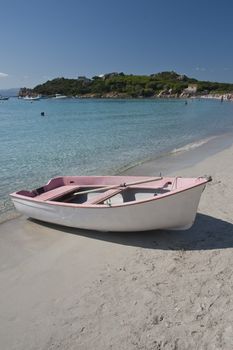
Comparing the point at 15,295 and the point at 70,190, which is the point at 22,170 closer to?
the point at 70,190

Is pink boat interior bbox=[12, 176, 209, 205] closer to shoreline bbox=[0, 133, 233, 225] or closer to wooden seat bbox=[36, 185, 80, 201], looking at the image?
wooden seat bbox=[36, 185, 80, 201]

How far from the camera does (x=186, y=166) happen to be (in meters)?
13.6

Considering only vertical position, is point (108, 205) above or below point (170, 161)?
above

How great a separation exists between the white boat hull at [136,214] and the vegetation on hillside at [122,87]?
149 m

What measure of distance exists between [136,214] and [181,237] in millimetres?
1062

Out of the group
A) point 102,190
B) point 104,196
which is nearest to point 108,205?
point 104,196

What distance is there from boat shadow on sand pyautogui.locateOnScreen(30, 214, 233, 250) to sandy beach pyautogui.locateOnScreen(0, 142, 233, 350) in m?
0.02

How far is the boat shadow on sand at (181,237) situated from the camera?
21.0 feet

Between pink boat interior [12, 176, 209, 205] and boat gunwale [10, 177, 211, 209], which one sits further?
pink boat interior [12, 176, 209, 205]

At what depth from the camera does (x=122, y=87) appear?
6535 inches

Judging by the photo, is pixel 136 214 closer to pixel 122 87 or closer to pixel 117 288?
pixel 117 288

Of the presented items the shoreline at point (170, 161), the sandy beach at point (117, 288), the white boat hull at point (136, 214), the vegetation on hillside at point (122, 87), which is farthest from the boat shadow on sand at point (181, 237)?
the vegetation on hillside at point (122, 87)

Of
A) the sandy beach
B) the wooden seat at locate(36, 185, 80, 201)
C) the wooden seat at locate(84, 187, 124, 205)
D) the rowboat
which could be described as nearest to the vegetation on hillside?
the wooden seat at locate(36, 185, 80, 201)

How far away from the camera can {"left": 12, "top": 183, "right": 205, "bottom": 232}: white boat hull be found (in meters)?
6.12
